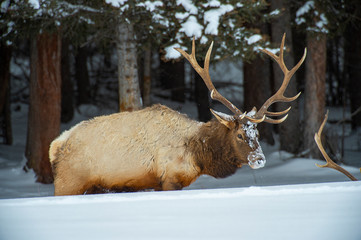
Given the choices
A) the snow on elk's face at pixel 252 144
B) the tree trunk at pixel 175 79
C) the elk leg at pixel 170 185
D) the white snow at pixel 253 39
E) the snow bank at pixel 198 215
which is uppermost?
the white snow at pixel 253 39

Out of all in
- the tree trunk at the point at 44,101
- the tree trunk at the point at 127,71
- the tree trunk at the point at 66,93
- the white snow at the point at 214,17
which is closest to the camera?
the white snow at the point at 214,17

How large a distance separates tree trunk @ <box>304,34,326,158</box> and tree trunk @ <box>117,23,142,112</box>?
4.00 meters

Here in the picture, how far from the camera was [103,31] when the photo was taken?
25.9 ft

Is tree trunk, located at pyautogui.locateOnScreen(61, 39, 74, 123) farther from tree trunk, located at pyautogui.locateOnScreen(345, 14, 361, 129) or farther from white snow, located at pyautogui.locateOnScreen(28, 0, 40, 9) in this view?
→ tree trunk, located at pyautogui.locateOnScreen(345, 14, 361, 129)

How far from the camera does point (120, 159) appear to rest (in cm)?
476

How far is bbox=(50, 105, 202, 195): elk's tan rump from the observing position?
4.68m

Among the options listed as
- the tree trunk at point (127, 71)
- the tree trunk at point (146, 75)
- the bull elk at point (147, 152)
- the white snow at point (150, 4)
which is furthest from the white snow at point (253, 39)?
the tree trunk at point (146, 75)

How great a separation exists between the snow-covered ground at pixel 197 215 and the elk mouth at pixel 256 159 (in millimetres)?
1293

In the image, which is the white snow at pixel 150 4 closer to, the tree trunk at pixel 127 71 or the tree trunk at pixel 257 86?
the tree trunk at pixel 127 71

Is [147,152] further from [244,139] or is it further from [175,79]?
[175,79]

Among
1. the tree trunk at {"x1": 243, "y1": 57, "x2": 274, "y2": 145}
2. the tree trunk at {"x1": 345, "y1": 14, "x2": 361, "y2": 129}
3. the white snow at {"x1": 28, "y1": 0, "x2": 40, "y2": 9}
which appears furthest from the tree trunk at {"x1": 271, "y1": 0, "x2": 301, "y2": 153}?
the white snow at {"x1": 28, "y1": 0, "x2": 40, "y2": 9}

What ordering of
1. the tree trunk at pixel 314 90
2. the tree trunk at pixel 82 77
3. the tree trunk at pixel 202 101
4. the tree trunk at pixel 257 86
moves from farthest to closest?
the tree trunk at pixel 82 77, the tree trunk at pixel 202 101, the tree trunk at pixel 257 86, the tree trunk at pixel 314 90

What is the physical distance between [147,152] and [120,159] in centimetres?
31

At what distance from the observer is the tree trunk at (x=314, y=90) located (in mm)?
9023
